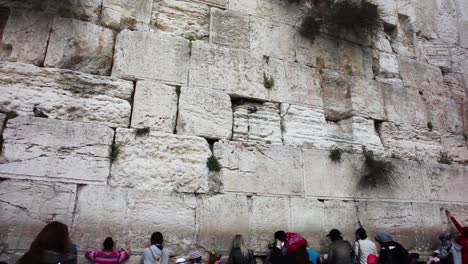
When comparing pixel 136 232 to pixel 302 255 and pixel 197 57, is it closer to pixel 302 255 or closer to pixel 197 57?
pixel 302 255

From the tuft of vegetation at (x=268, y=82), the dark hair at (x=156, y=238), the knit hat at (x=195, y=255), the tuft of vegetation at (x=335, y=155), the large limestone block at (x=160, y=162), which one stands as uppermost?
the tuft of vegetation at (x=268, y=82)

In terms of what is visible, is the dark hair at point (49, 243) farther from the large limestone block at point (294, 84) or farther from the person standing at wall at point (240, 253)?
the large limestone block at point (294, 84)

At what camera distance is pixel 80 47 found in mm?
4574

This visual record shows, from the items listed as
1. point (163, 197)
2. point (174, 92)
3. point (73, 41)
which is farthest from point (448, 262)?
point (73, 41)

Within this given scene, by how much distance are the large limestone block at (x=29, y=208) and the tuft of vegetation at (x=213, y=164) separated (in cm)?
155

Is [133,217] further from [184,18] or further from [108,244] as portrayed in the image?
[184,18]

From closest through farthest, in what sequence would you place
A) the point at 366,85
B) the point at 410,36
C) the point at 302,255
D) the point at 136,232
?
the point at 302,255
the point at 136,232
the point at 366,85
the point at 410,36

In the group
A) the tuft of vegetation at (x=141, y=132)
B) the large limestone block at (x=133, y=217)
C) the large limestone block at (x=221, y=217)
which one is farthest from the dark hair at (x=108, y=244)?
the tuft of vegetation at (x=141, y=132)

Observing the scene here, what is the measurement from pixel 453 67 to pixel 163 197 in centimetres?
610

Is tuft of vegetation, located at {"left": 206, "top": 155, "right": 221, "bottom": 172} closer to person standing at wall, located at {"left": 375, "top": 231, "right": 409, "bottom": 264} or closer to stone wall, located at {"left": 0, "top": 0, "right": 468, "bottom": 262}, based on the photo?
stone wall, located at {"left": 0, "top": 0, "right": 468, "bottom": 262}

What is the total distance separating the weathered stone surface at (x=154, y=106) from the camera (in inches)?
175

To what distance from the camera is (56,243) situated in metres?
2.44

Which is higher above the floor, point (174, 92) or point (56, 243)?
point (174, 92)

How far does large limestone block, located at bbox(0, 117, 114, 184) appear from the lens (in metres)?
3.84
